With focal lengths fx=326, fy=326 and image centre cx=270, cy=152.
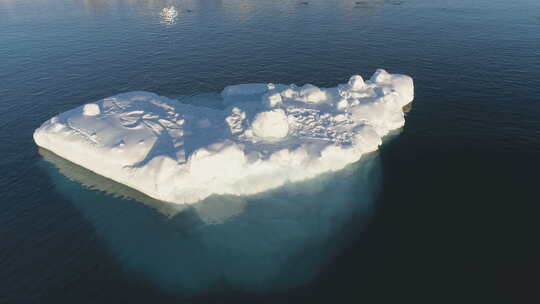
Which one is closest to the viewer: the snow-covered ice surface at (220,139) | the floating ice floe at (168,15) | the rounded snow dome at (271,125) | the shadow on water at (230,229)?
the shadow on water at (230,229)

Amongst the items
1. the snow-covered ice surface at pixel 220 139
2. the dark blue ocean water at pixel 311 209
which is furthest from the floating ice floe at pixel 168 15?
the snow-covered ice surface at pixel 220 139

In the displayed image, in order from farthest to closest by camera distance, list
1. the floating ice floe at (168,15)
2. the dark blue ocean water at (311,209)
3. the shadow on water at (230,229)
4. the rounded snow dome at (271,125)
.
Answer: the floating ice floe at (168,15) → the rounded snow dome at (271,125) → the shadow on water at (230,229) → the dark blue ocean water at (311,209)

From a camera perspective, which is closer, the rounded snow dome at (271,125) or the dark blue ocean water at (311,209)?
the dark blue ocean water at (311,209)

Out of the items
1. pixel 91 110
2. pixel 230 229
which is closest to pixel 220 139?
pixel 230 229

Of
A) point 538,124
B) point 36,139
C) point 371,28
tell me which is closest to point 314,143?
point 538,124

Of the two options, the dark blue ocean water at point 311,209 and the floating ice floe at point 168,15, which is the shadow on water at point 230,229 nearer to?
the dark blue ocean water at point 311,209

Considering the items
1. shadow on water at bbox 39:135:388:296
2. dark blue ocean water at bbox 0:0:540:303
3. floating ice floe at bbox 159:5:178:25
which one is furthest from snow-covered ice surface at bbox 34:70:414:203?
floating ice floe at bbox 159:5:178:25

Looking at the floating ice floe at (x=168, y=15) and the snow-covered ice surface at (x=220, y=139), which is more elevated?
the floating ice floe at (x=168, y=15)
